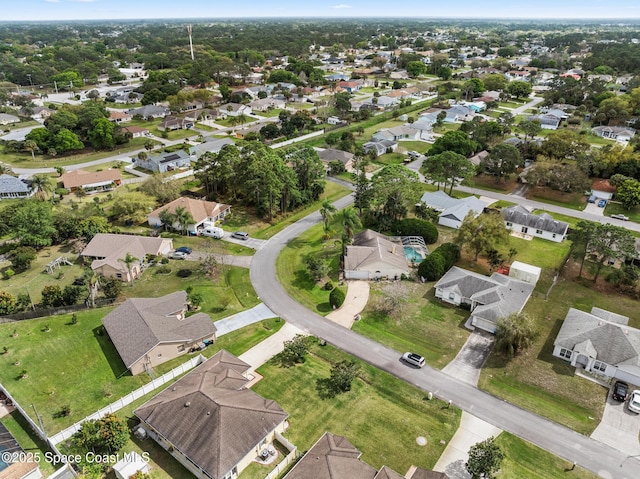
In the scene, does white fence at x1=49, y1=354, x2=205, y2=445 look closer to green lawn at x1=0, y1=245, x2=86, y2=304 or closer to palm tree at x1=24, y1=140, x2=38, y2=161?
green lawn at x1=0, y1=245, x2=86, y2=304

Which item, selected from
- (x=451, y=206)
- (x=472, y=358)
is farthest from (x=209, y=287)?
(x=451, y=206)

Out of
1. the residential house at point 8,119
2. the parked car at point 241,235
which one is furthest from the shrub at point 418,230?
the residential house at point 8,119

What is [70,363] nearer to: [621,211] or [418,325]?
[418,325]

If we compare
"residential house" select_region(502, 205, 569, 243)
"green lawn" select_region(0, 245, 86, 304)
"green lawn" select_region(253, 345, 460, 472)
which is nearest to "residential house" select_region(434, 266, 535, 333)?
"green lawn" select_region(253, 345, 460, 472)

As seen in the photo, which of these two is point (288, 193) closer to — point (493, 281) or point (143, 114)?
point (493, 281)

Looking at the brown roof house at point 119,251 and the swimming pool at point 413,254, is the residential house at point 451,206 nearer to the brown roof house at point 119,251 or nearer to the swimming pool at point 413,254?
the swimming pool at point 413,254
